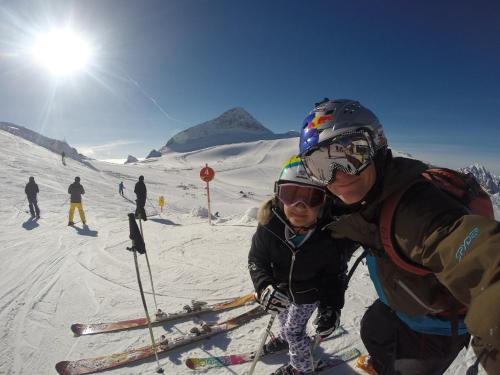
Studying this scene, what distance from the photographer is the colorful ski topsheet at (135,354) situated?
3.74 meters

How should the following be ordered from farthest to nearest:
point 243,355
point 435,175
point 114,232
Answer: point 114,232 → point 243,355 → point 435,175

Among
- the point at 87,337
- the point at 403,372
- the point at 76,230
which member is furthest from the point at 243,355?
the point at 76,230

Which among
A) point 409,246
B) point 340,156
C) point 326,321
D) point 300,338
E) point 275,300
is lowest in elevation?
point 300,338

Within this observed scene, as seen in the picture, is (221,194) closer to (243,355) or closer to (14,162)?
(14,162)

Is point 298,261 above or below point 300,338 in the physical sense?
above

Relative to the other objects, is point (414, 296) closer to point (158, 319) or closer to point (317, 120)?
point (317, 120)

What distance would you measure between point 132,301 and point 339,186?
17.0 ft

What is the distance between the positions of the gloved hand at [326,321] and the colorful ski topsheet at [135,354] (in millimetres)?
2014

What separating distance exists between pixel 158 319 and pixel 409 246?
4476 millimetres

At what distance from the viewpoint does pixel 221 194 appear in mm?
42094

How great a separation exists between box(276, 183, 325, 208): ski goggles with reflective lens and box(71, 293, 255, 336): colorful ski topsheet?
3.06m

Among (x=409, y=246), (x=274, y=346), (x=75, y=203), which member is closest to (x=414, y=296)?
(x=409, y=246)

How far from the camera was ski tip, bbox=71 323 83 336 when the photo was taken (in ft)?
14.8

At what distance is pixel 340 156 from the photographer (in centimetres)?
202
